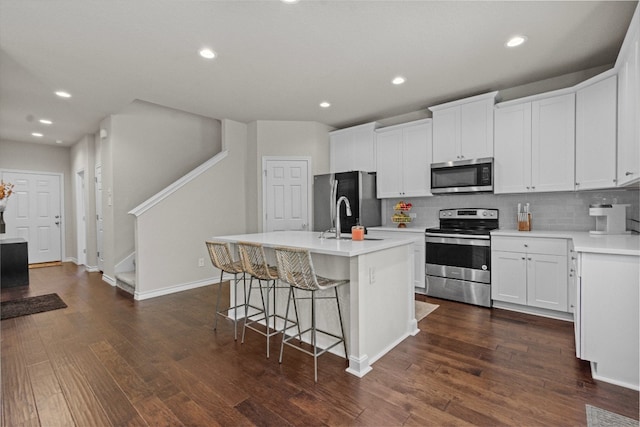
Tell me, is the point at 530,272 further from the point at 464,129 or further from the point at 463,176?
the point at 464,129

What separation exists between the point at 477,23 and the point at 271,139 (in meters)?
3.56

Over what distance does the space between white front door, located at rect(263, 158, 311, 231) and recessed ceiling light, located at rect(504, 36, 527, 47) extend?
10.6ft

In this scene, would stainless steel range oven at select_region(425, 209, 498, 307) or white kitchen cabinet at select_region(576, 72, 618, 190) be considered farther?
stainless steel range oven at select_region(425, 209, 498, 307)

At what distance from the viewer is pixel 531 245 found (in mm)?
3383

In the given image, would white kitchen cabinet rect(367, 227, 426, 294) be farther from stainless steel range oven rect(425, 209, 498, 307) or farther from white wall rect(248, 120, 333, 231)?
white wall rect(248, 120, 333, 231)

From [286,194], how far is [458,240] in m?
2.84

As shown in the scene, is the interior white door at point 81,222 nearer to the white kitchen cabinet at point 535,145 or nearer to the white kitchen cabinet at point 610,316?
the white kitchen cabinet at point 535,145

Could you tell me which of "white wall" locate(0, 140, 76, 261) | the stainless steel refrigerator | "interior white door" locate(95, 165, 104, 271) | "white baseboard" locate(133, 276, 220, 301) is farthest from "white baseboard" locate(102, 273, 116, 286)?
the stainless steel refrigerator

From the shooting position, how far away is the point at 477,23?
2.58 metres

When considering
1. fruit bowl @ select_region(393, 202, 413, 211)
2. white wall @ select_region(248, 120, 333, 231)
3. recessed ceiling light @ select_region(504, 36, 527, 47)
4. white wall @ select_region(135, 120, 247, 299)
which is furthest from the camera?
white wall @ select_region(248, 120, 333, 231)

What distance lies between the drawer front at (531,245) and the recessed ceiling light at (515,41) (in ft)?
6.43

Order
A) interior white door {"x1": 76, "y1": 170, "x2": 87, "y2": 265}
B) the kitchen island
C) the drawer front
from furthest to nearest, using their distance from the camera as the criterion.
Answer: interior white door {"x1": 76, "y1": 170, "x2": 87, "y2": 265}
the drawer front
the kitchen island

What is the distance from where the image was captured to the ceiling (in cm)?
241

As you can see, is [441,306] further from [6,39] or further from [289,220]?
[6,39]
